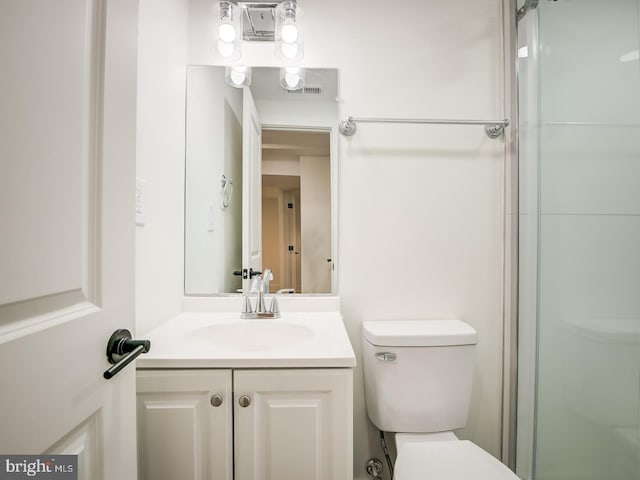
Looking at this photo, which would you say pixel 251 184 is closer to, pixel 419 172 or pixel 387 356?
pixel 419 172

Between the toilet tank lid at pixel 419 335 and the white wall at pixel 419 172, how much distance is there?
0.36 feet

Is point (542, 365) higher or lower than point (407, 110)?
lower

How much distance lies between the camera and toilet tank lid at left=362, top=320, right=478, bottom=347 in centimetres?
112

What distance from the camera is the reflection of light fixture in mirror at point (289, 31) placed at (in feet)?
3.89

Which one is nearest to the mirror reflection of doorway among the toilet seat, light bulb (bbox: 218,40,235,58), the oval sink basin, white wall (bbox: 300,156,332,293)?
white wall (bbox: 300,156,332,293)

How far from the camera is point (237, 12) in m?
1.21

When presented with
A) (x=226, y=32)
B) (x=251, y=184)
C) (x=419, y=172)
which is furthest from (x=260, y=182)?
(x=419, y=172)

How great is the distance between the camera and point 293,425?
809 mm

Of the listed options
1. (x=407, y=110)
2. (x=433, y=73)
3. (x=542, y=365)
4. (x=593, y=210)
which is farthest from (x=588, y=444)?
(x=433, y=73)

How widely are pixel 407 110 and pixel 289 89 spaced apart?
0.53 metres

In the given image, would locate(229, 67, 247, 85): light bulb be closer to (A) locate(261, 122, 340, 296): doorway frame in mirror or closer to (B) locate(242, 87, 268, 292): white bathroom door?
(B) locate(242, 87, 268, 292): white bathroom door

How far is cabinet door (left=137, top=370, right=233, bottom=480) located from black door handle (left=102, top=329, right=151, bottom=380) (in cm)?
29

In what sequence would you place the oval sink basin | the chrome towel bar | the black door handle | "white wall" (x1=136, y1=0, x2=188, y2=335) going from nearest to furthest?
the black door handle < "white wall" (x1=136, y1=0, x2=188, y2=335) < the oval sink basin < the chrome towel bar

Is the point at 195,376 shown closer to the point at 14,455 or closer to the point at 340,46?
the point at 14,455
